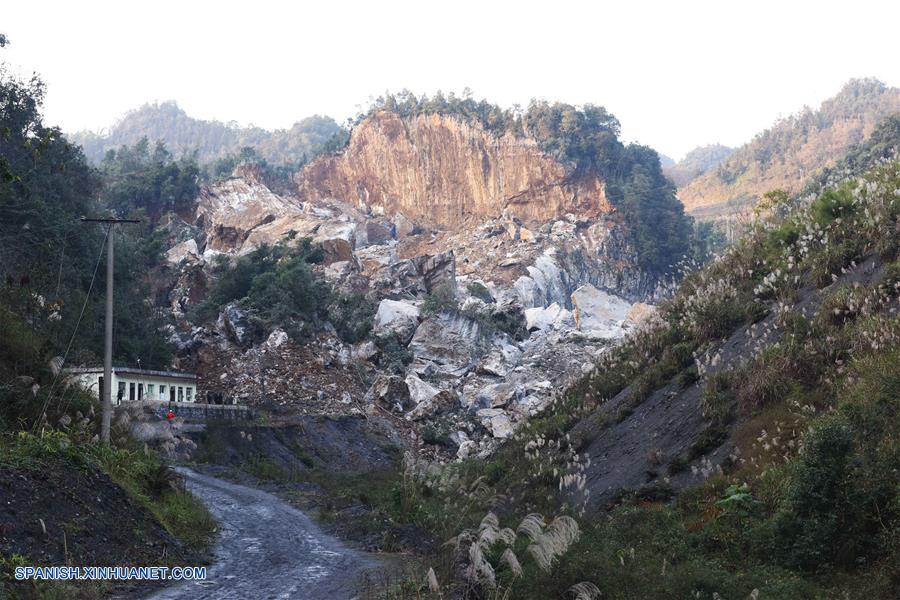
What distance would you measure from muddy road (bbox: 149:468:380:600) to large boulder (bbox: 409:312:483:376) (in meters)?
36.2

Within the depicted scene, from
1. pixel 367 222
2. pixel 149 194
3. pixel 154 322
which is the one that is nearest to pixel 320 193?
pixel 367 222

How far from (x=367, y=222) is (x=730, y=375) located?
311 feet

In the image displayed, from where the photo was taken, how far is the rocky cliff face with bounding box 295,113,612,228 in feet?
356

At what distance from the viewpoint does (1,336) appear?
1716 cm

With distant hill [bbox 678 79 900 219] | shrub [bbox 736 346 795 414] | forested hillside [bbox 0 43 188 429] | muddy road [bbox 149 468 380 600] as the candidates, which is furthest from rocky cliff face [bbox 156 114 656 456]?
distant hill [bbox 678 79 900 219]

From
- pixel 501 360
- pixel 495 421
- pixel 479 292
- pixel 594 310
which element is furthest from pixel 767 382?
pixel 594 310

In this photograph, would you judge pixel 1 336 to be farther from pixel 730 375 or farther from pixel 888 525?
pixel 888 525

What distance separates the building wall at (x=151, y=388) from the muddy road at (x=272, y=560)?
1817cm

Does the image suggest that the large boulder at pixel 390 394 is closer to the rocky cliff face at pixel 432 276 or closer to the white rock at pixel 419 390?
the rocky cliff face at pixel 432 276

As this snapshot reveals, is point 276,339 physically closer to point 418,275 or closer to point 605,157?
point 418,275

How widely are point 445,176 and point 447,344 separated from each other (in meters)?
59.8

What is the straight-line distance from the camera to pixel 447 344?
58719 mm

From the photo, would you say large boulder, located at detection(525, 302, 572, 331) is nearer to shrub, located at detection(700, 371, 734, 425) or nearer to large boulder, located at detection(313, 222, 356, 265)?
large boulder, located at detection(313, 222, 356, 265)

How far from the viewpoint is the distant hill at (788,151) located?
5320 inches
